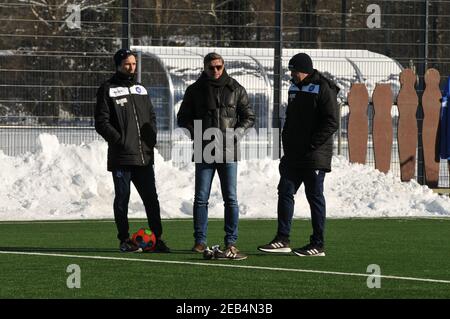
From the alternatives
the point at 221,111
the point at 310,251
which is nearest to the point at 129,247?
the point at 221,111

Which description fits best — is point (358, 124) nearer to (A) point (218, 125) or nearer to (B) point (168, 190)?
(B) point (168, 190)

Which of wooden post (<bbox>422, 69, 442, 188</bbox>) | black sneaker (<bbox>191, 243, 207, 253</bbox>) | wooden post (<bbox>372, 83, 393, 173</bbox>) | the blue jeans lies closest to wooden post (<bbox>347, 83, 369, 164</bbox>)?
wooden post (<bbox>372, 83, 393, 173</bbox>)

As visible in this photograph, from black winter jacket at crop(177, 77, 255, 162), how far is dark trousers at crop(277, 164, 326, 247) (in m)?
0.57

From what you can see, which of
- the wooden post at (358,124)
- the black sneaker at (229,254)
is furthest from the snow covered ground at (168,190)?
the black sneaker at (229,254)

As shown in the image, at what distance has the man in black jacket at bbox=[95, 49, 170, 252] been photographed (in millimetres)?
12969

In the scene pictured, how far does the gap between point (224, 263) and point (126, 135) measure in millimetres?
1855

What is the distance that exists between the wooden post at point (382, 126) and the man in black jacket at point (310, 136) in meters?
9.86

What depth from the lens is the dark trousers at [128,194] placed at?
1308 cm

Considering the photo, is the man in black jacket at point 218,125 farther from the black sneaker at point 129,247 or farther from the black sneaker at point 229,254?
the black sneaker at point 129,247

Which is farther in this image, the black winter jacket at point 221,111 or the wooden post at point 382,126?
A: the wooden post at point 382,126

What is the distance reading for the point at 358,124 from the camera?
22.7 m

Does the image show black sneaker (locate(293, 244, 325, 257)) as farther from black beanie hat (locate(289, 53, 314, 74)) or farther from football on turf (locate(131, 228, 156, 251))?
black beanie hat (locate(289, 53, 314, 74))

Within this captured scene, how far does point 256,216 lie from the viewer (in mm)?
18656
